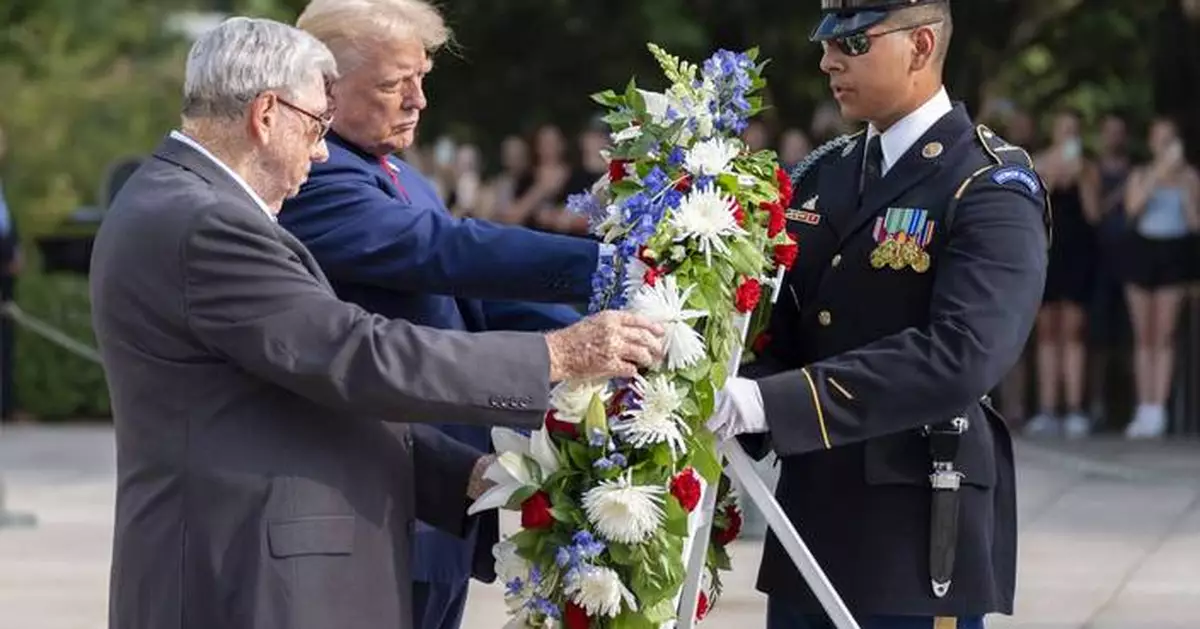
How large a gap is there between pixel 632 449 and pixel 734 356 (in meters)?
0.27

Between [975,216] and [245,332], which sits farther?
[975,216]

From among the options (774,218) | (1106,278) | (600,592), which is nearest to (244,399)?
(600,592)

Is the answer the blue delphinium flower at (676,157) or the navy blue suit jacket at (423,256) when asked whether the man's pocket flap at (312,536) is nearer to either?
the navy blue suit jacket at (423,256)

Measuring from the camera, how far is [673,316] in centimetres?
417

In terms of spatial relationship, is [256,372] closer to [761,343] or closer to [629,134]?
[629,134]

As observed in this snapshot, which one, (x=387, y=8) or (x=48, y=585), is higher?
(x=387, y=8)

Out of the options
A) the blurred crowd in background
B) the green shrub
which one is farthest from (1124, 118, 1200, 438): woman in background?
the green shrub

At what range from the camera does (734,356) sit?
4.30 meters

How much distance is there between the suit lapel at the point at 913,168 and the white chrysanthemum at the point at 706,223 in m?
0.39

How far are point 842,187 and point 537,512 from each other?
98cm

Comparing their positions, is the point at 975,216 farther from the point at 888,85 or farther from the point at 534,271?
the point at 534,271

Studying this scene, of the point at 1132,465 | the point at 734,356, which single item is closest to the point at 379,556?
the point at 734,356

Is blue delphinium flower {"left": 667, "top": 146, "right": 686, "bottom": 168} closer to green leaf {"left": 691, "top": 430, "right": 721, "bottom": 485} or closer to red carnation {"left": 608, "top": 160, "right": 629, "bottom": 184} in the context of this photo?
red carnation {"left": 608, "top": 160, "right": 629, "bottom": 184}

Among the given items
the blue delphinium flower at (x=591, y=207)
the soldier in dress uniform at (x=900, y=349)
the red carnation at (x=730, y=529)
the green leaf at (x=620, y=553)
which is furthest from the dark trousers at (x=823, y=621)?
the blue delphinium flower at (x=591, y=207)
